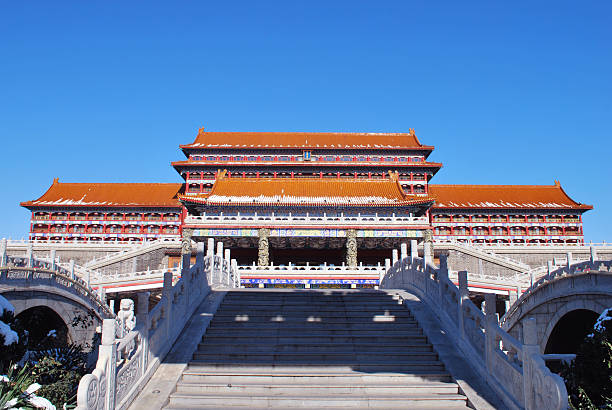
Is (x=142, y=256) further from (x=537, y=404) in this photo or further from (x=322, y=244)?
(x=537, y=404)

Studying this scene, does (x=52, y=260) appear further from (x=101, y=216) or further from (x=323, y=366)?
(x=101, y=216)

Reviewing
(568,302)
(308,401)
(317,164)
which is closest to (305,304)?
(308,401)

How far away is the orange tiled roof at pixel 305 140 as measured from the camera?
53.9 m

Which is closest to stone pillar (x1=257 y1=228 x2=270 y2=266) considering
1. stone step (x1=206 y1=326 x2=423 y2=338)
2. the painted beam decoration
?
the painted beam decoration

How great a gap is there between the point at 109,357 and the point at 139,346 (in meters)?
1.20

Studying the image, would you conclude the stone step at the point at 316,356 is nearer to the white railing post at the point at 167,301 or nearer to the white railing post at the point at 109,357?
the white railing post at the point at 167,301

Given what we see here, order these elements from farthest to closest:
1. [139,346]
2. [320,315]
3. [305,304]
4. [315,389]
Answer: [305,304] → [320,315] → [139,346] → [315,389]

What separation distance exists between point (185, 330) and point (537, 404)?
6821 millimetres

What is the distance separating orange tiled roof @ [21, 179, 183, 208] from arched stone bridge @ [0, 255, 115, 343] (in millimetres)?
26822

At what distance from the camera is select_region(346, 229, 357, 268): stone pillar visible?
115 feet

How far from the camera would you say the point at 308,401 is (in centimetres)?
781

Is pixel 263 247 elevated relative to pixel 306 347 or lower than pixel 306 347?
elevated

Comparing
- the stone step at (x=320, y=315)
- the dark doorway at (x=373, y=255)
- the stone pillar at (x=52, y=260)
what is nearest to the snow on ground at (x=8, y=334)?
the stone step at (x=320, y=315)

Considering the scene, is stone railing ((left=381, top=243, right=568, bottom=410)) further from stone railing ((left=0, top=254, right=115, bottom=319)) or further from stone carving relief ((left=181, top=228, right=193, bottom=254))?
stone carving relief ((left=181, top=228, right=193, bottom=254))
